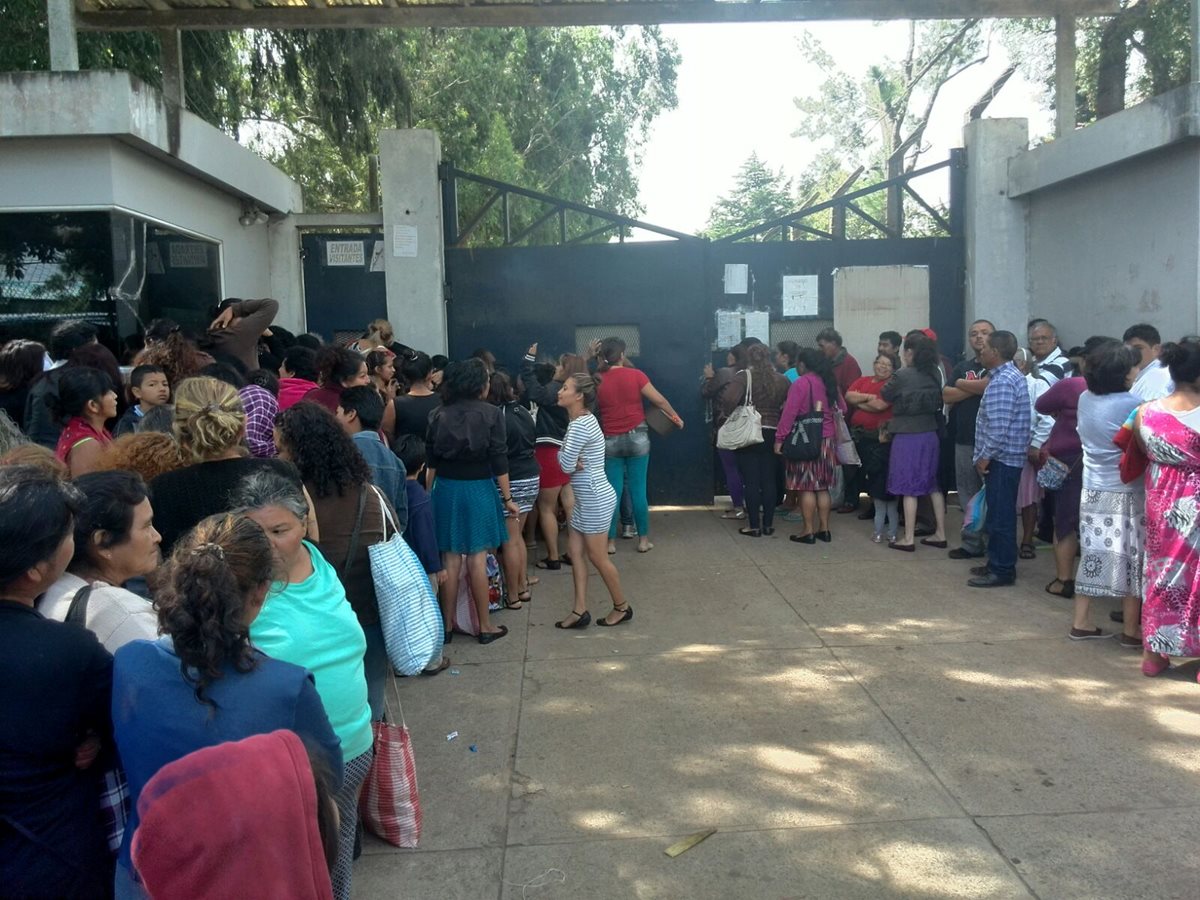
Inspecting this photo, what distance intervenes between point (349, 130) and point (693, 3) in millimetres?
5219

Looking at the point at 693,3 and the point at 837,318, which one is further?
the point at 837,318

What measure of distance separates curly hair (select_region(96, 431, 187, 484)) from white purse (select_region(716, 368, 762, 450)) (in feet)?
19.9

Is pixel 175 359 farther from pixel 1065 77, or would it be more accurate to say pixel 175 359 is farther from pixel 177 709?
pixel 1065 77

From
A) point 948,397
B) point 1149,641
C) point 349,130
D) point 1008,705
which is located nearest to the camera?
point 1008,705

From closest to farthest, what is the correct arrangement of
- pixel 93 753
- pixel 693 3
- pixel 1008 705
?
1. pixel 93 753
2. pixel 1008 705
3. pixel 693 3

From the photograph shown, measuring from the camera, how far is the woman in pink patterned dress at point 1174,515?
524 cm

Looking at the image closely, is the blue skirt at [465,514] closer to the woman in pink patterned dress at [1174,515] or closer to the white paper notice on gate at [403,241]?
the woman in pink patterned dress at [1174,515]

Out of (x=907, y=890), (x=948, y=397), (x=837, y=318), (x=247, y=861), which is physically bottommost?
(x=907, y=890)

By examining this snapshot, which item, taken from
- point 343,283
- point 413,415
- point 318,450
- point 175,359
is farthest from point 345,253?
point 318,450

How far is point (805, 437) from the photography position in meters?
8.92

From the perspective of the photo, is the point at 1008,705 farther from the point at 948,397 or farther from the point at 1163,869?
the point at 948,397

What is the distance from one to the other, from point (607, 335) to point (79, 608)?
8.34 meters

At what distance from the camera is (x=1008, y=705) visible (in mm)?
5031

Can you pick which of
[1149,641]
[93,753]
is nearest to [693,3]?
[1149,641]
